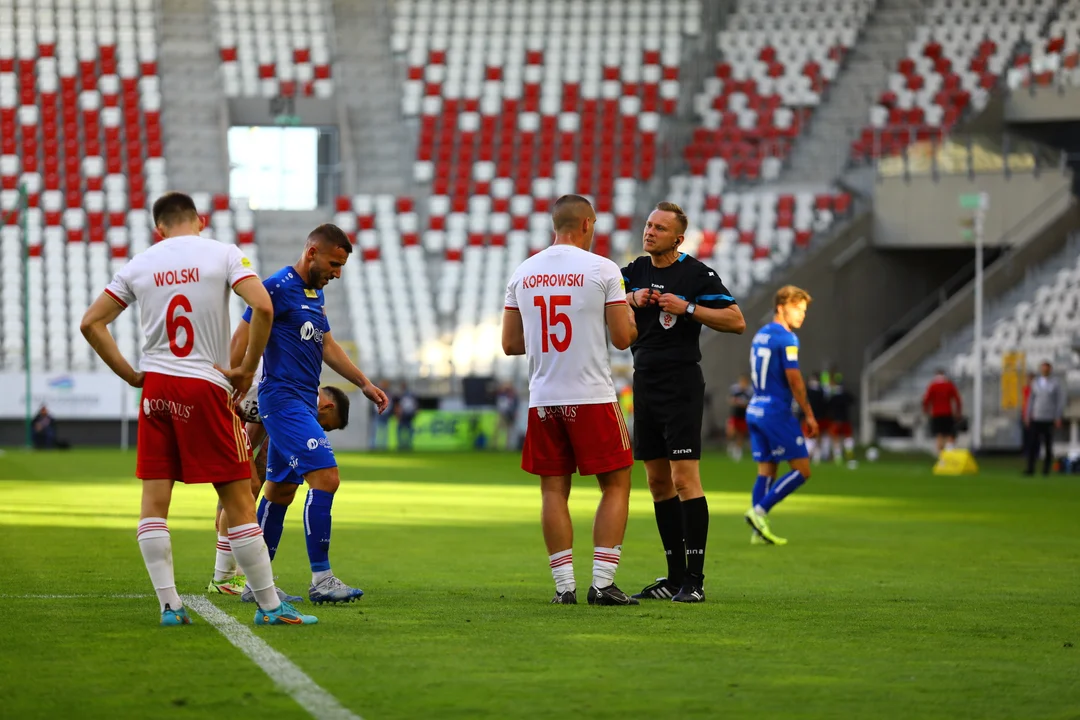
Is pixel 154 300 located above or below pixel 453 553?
above

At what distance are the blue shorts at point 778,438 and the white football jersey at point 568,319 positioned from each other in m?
5.17

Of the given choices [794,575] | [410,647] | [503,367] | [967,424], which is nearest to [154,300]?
[410,647]

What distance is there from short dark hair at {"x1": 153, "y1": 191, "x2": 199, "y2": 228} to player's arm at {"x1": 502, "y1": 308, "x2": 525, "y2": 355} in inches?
74.5

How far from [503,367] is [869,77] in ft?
39.7

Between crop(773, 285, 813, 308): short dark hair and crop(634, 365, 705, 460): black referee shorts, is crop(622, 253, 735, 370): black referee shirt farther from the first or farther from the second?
crop(773, 285, 813, 308): short dark hair

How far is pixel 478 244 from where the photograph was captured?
39.8m

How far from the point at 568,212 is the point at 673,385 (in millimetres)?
1201

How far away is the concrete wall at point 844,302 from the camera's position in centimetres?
3688

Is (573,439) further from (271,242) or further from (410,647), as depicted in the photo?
(271,242)

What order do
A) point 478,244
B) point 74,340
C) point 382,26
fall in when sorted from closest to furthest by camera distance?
1. point 74,340
2. point 478,244
3. point 382,26

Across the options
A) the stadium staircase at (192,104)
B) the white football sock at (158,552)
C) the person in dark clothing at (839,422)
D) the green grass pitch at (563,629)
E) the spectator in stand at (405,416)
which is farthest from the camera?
the stadium staircase at (192,104)

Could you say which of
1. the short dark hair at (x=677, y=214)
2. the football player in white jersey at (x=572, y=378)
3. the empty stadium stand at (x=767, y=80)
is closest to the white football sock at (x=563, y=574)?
the football player in white jersey at (x=572, y=378)

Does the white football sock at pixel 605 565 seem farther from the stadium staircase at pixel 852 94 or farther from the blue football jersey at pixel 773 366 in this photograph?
the stadium staircase at pixel 852 94

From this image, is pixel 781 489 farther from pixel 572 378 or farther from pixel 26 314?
pixel 26 314
